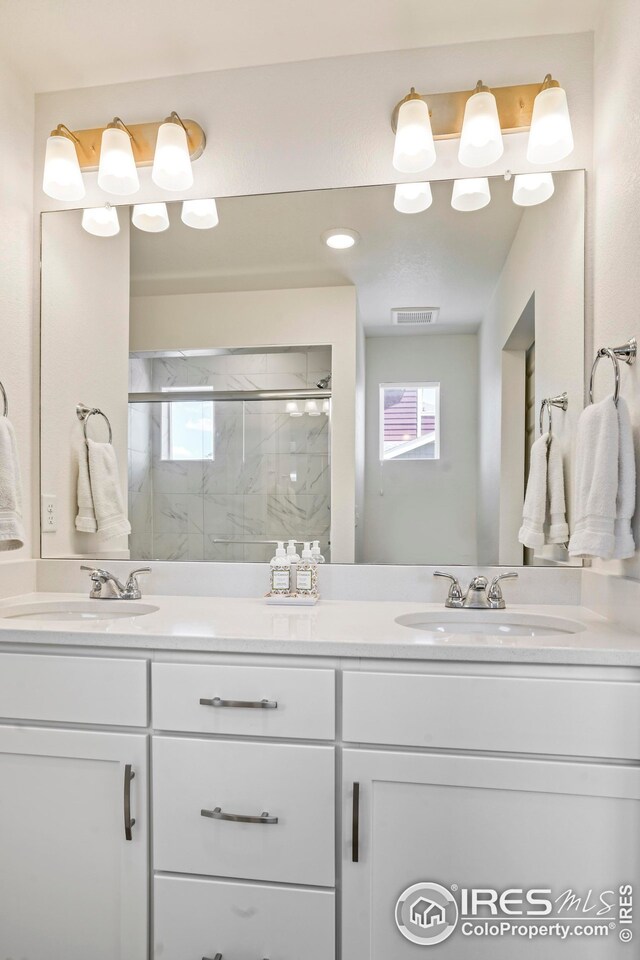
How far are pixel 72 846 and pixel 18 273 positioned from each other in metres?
1.64

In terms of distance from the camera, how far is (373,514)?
174 cm

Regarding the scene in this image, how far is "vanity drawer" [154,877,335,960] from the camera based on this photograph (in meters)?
1.20

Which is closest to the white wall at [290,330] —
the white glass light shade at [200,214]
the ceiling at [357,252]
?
the ceiling at [357,252]

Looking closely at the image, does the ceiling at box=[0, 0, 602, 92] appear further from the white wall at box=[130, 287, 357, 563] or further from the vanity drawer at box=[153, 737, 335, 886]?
the vanity drawer at box=[153, 737, 335, 886]

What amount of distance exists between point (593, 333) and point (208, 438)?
1179 millimetres

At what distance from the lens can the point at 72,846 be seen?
4.25 feet

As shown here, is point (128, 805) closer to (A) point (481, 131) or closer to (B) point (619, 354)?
(B) point (619, 354)

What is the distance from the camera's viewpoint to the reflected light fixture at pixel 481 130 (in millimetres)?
1569

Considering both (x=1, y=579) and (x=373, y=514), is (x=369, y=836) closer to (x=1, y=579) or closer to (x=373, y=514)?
(x=373, y=514)

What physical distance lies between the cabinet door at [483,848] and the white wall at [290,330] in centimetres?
72

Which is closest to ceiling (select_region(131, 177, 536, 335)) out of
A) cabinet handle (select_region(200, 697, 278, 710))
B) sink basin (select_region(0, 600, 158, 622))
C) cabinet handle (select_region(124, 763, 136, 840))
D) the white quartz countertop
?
the white quartz countertop

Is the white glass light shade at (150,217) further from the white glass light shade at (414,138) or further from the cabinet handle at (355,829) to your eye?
the cabinet handle at (355,829)

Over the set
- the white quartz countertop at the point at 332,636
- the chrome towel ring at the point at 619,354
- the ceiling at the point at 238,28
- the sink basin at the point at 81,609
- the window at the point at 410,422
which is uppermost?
the ceiling at the point at 238,28

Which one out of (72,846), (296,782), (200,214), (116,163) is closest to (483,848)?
(296,782)
